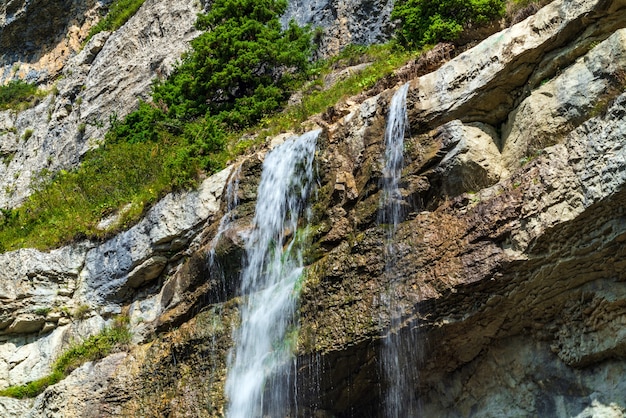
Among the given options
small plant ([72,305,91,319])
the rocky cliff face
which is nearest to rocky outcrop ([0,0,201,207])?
small plant ([72,305,91,319])

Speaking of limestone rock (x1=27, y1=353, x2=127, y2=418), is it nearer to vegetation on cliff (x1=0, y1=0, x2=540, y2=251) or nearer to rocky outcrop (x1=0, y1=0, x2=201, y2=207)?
vegetation on cliff (x1=0, y1=0, x2=540, y2=251)

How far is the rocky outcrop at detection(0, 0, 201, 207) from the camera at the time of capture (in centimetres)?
2209

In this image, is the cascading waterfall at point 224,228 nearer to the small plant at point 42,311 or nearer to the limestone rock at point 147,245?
the limestone rock at point 147,245

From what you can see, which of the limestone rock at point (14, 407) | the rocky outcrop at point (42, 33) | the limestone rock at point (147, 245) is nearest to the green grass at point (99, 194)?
the limestone rock at point (147, 245)

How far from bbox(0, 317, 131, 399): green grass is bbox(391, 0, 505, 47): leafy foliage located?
8.12 metres

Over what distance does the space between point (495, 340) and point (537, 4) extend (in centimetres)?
506

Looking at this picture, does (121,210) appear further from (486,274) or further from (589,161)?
(589,161)

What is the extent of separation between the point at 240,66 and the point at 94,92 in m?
9.20

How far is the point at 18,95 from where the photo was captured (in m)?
28.8

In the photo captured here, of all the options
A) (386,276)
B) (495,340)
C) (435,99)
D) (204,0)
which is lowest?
(495,340)

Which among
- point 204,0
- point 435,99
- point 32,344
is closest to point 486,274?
point 435,99

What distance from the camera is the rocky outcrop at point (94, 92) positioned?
870 inches

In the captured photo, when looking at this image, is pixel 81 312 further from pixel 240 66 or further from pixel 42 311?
pixel 240 66

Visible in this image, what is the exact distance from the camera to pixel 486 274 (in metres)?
7.86
